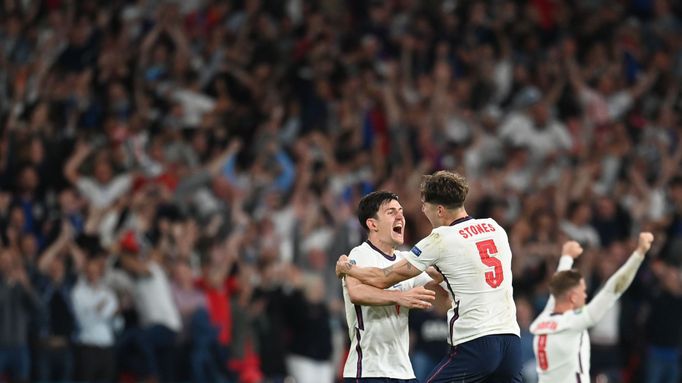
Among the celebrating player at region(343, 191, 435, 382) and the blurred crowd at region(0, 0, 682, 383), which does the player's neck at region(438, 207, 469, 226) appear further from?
the blurred crowd at region(0, 0, 682, 383)

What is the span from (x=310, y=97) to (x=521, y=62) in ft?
13.2

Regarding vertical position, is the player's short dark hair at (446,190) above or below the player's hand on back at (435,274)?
above

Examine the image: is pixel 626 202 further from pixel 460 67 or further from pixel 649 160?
pixel 460 67

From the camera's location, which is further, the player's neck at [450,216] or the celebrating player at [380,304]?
the player's neck at [450,216]

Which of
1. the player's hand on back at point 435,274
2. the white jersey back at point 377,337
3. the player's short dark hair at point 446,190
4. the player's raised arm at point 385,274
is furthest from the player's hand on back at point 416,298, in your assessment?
the player's short dark hair at point 446,190

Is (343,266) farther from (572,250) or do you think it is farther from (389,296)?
(572,250)

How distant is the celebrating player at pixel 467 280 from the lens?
923 cm

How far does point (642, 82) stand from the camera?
22594 millimetres

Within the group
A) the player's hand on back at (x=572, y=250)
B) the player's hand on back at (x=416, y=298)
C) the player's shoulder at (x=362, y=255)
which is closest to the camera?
the player's hand on back at (x=416, y=298)

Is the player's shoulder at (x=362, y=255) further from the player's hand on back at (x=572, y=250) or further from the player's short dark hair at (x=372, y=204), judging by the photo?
→ the player's hand on back at (x=572, y=250)

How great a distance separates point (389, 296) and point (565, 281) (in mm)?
2222

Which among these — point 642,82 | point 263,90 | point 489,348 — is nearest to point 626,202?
point 642,82

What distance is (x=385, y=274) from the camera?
936 cm

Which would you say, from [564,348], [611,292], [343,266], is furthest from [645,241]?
[343,266]
